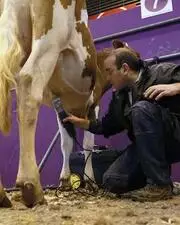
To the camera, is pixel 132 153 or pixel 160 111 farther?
pixel 132 153

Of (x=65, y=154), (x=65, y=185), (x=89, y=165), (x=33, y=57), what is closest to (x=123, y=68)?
(x=33, y=57)

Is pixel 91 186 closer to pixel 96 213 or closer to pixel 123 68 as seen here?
pixel 123 68

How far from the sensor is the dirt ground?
174cm

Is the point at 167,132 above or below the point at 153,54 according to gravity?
below

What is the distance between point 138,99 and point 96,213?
3.31 feet

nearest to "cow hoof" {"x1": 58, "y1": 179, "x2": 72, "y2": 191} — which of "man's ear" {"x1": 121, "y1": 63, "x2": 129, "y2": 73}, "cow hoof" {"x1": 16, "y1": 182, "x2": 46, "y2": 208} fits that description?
"man's ear" {"x1": 121, "y1": 63, "x2": 129, "y2": 73}

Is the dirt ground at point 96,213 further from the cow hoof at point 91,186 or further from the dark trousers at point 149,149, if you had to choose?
the cow hoof at point 91,186

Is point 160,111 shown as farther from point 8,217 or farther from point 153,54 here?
point 153,54

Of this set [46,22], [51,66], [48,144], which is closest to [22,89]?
[51,66]

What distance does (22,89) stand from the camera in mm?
2406

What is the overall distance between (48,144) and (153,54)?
1478mm

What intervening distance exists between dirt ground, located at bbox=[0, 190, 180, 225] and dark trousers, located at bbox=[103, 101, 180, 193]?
20 cm

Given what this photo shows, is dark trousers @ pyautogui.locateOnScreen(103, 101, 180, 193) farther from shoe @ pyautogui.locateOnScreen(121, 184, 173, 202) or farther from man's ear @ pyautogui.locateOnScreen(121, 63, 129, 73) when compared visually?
man's ear @ pyautogui.locateOnScreen(121, 63, 129, 73)

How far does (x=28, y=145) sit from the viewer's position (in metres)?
2.31
